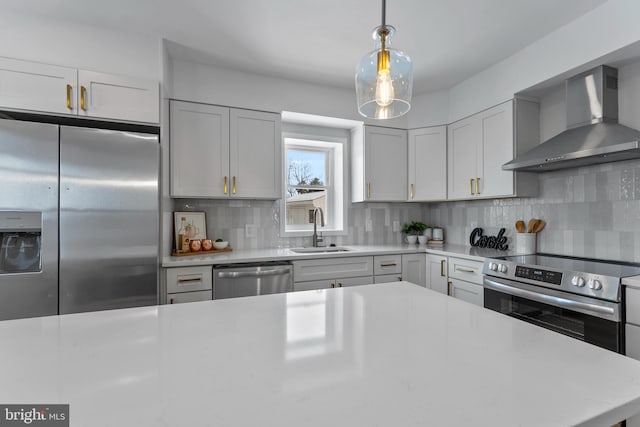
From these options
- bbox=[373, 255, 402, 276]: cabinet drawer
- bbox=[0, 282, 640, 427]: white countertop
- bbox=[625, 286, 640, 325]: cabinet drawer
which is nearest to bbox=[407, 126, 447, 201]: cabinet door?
bbox=[373, 255, 402, 276]: cabinet drawer

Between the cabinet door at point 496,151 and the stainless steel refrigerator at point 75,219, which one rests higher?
the cabinet door at point 496,151

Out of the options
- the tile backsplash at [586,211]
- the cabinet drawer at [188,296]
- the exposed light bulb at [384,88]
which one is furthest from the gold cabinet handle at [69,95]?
the tile backsplash at [586,211]

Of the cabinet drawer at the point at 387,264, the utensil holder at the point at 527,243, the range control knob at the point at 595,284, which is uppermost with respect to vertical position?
the utensil holder at the point at 527,243

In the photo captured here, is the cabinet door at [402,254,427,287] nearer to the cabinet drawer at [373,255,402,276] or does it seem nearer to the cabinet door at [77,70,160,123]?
the cabinet drawer at [373,255,402,276]

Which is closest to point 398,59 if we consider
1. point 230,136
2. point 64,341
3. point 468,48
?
point 64,341

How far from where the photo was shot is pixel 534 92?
2557 millimetres

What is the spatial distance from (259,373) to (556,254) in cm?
281

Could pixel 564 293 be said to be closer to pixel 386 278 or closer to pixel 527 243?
pixel 527 243

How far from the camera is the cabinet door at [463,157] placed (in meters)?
2.91

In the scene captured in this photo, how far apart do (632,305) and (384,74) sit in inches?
68.8

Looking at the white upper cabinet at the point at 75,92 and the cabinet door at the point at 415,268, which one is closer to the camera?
the white upper cabinet at the point at 75,92

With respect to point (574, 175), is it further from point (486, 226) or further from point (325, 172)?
point (325, 172)

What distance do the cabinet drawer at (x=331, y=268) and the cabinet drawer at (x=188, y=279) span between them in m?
0.71

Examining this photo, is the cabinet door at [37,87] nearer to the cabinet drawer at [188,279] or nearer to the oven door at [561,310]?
the cabinet drawer at [188,279]
